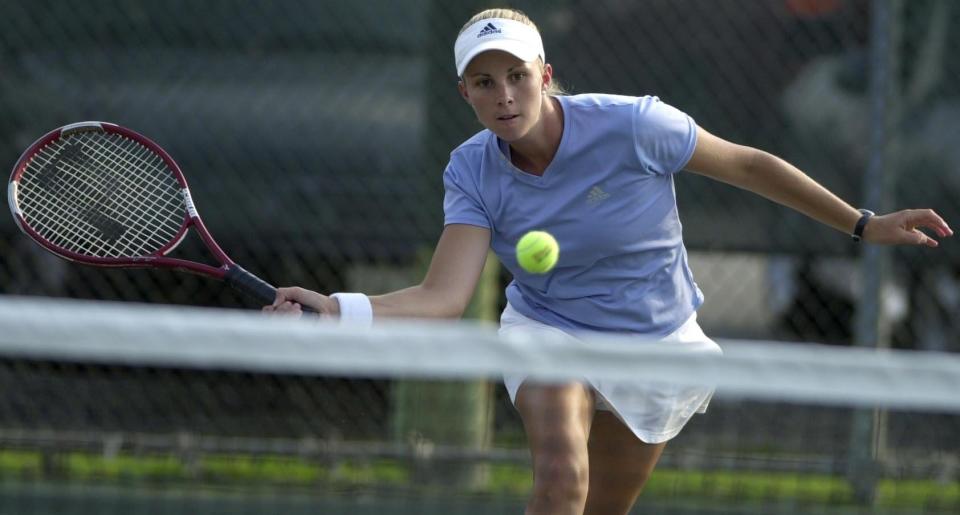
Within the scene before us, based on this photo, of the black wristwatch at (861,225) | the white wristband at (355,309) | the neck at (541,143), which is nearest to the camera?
the white wristband at (355,309)

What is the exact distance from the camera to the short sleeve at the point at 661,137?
9.78 feet

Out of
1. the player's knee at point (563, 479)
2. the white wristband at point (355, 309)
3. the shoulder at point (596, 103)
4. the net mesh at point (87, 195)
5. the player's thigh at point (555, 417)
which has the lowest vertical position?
the player's knee at point (563, 479)

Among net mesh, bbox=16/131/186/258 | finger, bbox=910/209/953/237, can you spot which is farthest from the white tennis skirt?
net mesh, bbox=16/131/186/258

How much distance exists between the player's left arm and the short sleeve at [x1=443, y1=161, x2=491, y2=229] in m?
0.44

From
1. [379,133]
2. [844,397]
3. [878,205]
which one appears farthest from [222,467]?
[844,397]

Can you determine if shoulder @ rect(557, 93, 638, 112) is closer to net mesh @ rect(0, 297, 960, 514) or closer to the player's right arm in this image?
the player's right arm

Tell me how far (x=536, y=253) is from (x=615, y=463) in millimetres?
611

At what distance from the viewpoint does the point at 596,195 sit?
299 centimetres

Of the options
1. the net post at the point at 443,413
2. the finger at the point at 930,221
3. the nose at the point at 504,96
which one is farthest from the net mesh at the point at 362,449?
the nose at the point at 504,96

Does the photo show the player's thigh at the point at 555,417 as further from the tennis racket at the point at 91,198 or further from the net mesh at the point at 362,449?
the net mesh at the point at 362,449

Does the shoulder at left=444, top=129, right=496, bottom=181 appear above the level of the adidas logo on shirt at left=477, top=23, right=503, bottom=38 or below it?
below

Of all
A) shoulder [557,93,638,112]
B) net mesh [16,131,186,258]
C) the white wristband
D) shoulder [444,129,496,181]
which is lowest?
the white wristband

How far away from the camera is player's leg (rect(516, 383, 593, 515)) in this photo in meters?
2.76

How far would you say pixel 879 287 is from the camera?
14.6 feet
